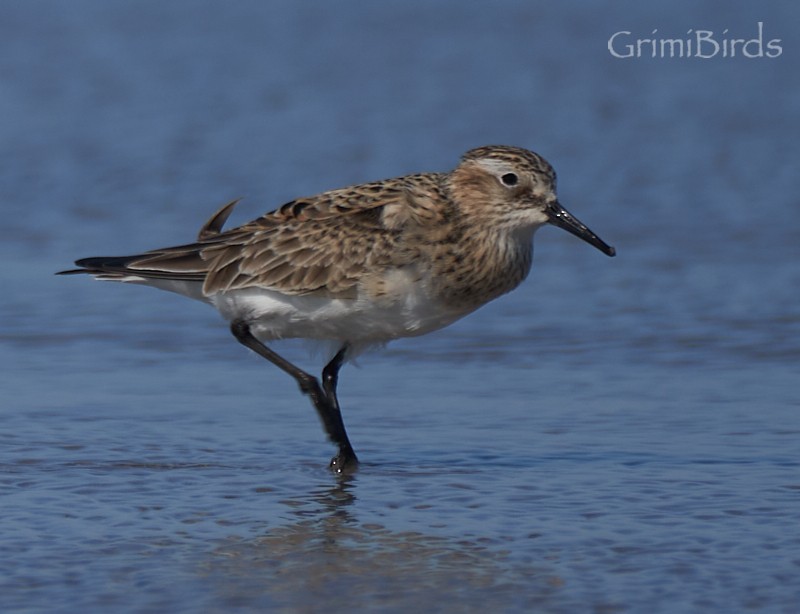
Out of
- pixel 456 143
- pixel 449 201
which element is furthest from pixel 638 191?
pixel 449 201

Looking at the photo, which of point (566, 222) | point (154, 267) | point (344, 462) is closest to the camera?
point (344, 462)

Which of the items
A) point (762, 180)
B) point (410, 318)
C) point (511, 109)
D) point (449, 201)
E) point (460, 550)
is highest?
point (511, 109)

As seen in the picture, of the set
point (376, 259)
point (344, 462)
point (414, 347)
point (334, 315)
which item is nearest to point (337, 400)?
point (334, 315)

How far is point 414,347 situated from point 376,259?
98.5 inches

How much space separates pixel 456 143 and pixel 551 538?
9.62 metres

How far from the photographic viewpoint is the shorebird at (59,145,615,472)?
8.50 m

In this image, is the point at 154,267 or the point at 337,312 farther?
the point at 154,267

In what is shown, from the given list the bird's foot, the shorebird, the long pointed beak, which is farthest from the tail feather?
the long pointed beak

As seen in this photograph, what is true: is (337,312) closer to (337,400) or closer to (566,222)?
(337,400)

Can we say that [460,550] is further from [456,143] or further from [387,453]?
[456,143]

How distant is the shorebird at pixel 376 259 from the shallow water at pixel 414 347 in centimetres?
62

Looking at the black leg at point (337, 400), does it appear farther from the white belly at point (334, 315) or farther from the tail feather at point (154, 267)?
the tail feather at point (154, 267)

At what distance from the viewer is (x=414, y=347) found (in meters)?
10.9

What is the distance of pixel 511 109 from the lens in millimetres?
17516
